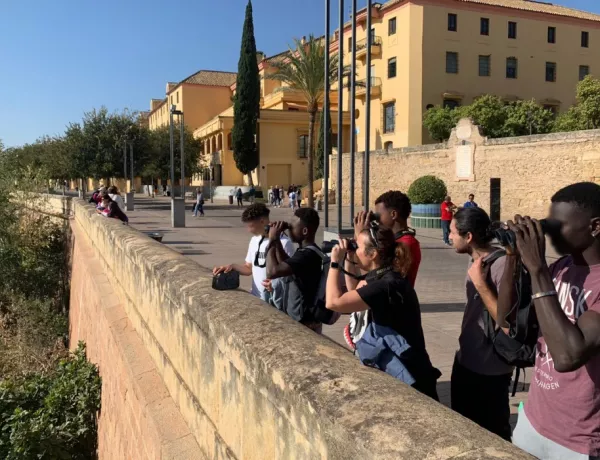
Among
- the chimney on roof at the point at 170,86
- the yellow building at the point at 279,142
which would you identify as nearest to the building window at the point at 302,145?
the yellow building at the point at 279,142

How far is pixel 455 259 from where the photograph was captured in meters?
14.0

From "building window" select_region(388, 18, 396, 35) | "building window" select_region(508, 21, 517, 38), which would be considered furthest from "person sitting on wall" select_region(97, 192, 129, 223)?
"building window" select_region(508, 21, 517, 38)

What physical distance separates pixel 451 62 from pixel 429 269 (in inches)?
1315

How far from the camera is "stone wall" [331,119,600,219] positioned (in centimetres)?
2084

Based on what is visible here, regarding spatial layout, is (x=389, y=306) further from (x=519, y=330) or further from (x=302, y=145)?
(x=302, y=145)

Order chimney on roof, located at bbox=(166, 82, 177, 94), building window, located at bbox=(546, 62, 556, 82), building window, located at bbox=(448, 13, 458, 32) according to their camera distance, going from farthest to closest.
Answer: chimney on roof, located at bbox=(166, 82, 177, 94) < building window, located at bbox=(546, 62, 556, 82) < building window, located at bbox=(448, 13, 458, 32)

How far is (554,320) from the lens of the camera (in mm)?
1832

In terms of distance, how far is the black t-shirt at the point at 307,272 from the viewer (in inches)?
150

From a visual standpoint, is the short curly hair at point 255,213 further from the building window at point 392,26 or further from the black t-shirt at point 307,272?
the building window at point 392,26

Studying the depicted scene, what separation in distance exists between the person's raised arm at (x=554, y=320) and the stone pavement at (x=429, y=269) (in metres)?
2.56

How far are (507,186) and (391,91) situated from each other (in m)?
20.1

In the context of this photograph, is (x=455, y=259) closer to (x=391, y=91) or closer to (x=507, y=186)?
(x=507, y=186)

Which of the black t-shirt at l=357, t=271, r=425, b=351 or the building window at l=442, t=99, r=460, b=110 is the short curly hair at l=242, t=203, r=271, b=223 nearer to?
the black t-shirt at l=357, t=271, r=425, b=351

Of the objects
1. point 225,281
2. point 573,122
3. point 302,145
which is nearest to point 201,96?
point 302,145
